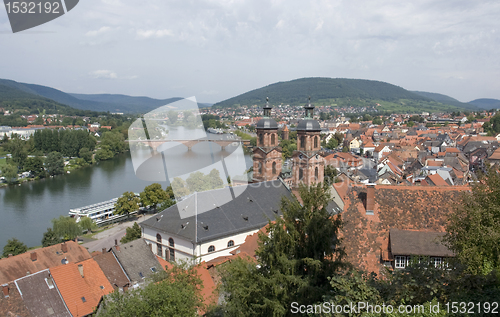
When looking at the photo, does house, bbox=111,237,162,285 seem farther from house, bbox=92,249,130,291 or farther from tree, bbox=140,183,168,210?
tree, bbox=140,183,168,210

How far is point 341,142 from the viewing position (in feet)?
258

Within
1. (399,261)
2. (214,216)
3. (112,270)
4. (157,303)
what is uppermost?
(399,261)

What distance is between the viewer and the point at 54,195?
3834 cm

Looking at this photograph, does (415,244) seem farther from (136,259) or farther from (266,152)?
(266,152)

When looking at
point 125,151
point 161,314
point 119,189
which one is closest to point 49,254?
point 161,314

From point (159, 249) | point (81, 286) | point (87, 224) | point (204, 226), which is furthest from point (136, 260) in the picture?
point (87, 224)

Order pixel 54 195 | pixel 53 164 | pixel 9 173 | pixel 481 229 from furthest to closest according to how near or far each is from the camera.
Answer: pixel 53 164 → pixel 9 173 → pixel 54 195 → pixel 481 229

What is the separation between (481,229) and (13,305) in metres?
13.6

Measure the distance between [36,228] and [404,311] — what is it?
2892 centimetres

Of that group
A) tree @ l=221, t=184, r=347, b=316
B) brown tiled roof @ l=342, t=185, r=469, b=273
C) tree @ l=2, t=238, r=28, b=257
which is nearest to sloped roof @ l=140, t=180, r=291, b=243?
brown tiled roof @ l=342, t=185, r=469, b=273

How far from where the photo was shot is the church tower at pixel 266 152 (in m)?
22.8

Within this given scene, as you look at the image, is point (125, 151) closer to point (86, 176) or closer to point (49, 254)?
point (86, 176)

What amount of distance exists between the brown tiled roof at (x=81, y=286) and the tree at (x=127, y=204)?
48.8 ft

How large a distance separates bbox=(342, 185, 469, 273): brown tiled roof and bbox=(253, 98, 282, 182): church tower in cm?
1122
